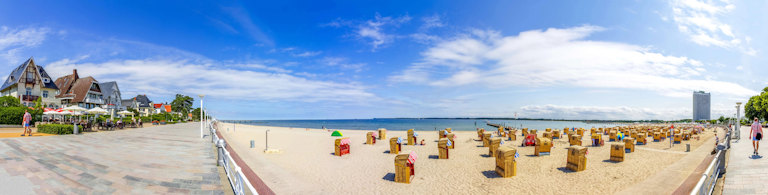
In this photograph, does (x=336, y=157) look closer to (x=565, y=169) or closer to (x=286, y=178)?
(x=286, y=178)

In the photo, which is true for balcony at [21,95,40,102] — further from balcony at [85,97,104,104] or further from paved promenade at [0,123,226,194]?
paved promenade at [0,123,226,194]

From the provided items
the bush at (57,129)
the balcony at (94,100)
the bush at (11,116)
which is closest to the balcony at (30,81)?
the balcony at (94,100)

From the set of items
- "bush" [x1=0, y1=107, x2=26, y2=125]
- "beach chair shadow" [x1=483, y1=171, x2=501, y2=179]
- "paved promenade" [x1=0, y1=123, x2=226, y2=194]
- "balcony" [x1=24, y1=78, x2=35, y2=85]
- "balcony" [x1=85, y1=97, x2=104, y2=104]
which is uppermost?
"balcony" [x1=24, y1=78, x2=35, y2=85]

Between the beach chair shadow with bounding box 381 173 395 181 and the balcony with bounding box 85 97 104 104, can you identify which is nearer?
the beach chair shadow with bounding box 381 173 395 181

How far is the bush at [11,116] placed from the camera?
26.5 metres

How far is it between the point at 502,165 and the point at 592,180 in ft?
9.86

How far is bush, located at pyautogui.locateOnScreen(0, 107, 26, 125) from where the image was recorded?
2645 cm

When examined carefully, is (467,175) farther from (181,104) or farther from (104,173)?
(181,104)

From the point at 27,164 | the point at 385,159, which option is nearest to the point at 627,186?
the point at 385,159

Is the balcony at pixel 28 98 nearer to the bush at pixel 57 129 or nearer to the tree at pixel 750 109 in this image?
the bush at pixel 57 129

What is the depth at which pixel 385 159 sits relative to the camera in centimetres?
1501

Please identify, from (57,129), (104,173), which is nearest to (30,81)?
→ (57,129)

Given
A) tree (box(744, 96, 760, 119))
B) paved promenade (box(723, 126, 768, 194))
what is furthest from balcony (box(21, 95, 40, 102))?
tree (box(744, 96, 760, 119))

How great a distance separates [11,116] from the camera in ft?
87.4
